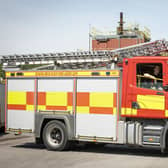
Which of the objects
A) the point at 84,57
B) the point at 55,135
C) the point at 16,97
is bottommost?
the point at 55,135

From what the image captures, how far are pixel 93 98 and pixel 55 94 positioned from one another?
1.22 m

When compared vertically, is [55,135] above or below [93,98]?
below

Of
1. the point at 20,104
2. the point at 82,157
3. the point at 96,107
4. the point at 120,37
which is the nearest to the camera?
the point at 82,157

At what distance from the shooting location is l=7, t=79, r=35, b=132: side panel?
11070 mm

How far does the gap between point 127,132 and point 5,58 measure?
469cm

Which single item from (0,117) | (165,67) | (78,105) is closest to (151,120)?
(165,67)

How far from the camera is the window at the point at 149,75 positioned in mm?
9484

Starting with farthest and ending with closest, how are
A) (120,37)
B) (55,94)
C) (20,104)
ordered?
(120,37) < (20,104) < (55,94)

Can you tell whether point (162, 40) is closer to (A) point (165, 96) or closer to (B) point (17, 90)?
(A) point (165, 96)

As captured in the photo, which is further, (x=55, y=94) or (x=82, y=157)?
(x=55, y=94)

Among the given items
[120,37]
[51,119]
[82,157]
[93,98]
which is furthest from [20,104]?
[120,37]

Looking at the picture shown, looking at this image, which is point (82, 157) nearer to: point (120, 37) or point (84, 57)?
point (84, 57)

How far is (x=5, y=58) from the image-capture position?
11695mm

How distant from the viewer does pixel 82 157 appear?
951 cm
